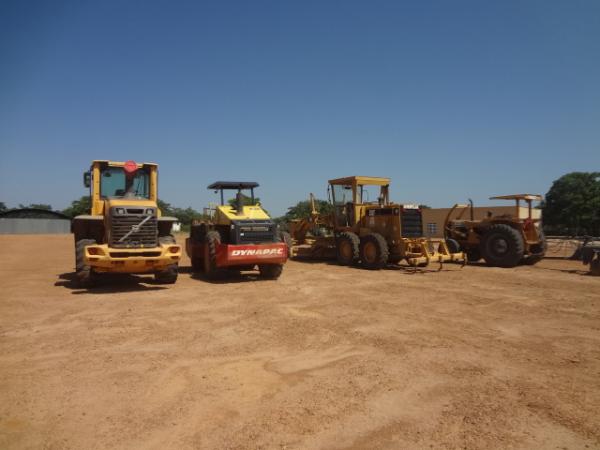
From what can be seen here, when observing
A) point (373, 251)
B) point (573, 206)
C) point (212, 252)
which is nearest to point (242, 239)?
point (212, 252)

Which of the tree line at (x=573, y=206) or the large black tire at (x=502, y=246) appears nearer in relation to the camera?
the large black tire at (x=502, y=246)

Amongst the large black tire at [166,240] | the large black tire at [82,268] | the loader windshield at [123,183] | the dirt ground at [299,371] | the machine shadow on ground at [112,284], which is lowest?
the dirt ground at [299,371]

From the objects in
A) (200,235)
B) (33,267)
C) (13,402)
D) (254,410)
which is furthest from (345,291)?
(33,267)

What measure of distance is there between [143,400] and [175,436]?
0.74m

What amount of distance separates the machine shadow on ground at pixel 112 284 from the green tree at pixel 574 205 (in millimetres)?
42236

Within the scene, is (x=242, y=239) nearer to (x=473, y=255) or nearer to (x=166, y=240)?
(x=166, y=240)

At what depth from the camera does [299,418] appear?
3.49 m

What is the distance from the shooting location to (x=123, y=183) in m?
10.5

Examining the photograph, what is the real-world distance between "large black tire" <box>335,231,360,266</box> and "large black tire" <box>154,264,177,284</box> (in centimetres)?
576

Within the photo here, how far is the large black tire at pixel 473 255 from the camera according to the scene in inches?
608

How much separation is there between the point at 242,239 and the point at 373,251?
439cm

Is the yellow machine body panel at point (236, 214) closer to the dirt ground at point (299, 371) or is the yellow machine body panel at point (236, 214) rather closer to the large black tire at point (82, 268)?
the dirt ground at point (299, 371)

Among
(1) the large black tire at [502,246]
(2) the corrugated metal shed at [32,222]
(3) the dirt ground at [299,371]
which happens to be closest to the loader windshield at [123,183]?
(3) the dirt ground at [299,371]

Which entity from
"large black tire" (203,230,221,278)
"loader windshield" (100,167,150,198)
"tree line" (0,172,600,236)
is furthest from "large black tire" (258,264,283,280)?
"tree line" (0,172,600,236)
